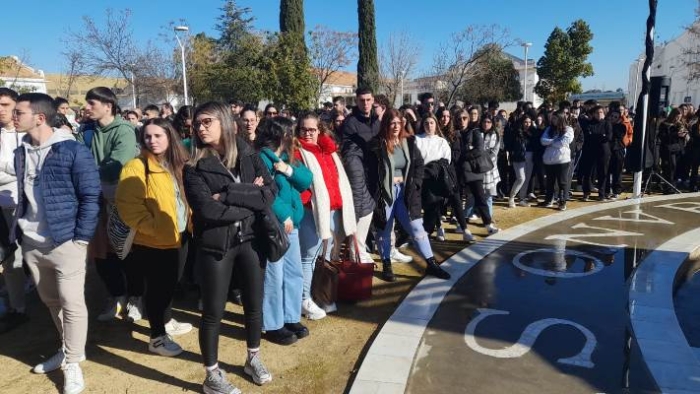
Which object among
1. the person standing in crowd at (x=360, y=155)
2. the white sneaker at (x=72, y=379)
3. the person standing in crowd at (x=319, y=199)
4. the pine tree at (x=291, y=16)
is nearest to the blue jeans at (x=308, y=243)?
the person standing in crowd at (x=319, y=199)

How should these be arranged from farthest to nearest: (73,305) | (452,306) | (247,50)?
(247,50)
(452,306)
(73,305)

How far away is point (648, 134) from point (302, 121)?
846cm

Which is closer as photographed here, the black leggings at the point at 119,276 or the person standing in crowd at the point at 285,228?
the person standing in crowd at the point at 285,228

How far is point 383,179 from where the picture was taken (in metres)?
4.93

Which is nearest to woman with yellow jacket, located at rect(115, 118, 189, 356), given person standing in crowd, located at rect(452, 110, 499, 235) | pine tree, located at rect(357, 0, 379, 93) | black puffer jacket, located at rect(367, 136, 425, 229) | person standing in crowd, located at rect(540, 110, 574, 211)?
black puffer jacket, located at rect(367, 136, 425, 229)

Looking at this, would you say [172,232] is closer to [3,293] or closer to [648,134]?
[3,293]

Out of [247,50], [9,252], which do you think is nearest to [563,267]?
[9,252]

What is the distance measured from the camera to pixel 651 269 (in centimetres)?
544

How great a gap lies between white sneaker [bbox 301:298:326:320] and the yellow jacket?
54.1 inches

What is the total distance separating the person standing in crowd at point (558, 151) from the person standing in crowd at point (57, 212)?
7.50m

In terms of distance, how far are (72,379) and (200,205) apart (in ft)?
5.10

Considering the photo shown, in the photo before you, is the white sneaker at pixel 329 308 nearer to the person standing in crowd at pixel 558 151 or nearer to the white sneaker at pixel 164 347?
the white sneaker at pixel 164 347

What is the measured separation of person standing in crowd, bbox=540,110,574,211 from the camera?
8.34 meters

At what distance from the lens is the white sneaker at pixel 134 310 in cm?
428
